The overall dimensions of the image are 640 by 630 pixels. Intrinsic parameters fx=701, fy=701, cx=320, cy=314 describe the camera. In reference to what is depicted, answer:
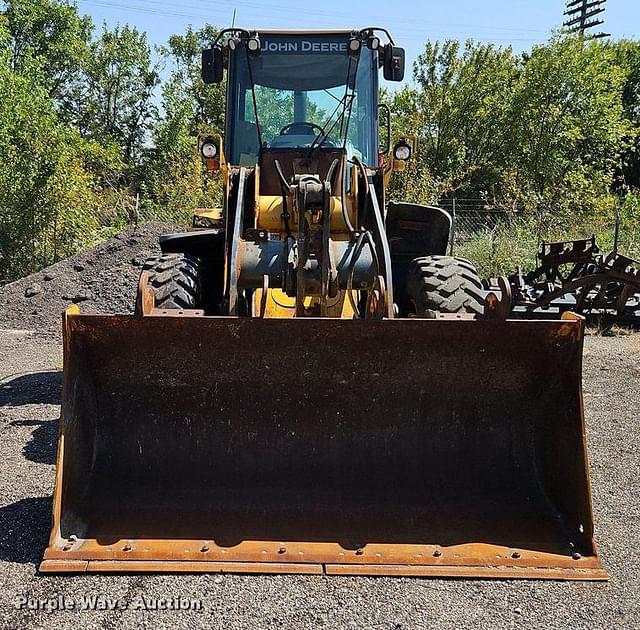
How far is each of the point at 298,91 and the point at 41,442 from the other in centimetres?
321

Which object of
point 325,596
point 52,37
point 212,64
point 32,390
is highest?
point 52,37

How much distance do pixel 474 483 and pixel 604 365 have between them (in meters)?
5.29

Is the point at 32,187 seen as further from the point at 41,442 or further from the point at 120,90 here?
the point at 120,90

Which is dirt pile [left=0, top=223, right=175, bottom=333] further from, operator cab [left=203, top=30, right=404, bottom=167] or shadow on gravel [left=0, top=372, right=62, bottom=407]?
operator cab [left=203, top=30, right=404, bottom=167]

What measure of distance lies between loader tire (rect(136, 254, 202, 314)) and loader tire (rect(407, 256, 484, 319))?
150cm

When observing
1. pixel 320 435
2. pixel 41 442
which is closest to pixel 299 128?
pixel 320 435

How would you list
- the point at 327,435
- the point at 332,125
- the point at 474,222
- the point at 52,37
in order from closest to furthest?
the point at 327,435 → the point at 332,125 → the point at 474,222 → the point at 52,37

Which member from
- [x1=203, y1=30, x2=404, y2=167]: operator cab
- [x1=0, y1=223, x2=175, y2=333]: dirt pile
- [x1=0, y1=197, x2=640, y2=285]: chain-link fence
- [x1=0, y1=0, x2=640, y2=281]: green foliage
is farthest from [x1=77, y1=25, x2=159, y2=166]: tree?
[x1=203, y1=30, x2=404, y2=167]: operator cab

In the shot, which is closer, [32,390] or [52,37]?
[32,390]

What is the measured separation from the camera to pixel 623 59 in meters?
31.0

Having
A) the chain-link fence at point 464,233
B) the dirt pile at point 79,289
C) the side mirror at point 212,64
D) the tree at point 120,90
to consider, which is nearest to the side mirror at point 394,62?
the side mirror at point 212,64

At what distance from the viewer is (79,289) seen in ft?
35.8

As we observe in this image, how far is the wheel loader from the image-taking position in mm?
3162

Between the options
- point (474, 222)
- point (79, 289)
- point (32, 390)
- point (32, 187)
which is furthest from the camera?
point (474, 222)
